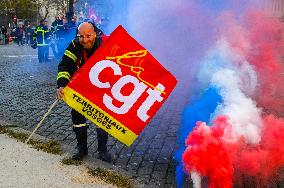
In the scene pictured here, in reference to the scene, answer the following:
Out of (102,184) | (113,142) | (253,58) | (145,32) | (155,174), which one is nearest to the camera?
(102,184)

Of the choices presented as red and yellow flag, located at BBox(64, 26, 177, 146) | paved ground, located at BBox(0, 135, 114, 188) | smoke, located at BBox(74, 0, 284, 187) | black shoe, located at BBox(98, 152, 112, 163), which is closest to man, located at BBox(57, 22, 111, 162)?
black shoe, located at BBox(98, 152, 112, 163)

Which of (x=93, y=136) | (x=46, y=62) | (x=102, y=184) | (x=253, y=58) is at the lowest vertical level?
(x=46, y=62)

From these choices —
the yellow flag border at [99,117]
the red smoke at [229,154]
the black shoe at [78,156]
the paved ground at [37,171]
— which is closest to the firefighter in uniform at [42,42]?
the paved ground at [37,171]

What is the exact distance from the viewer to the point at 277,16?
239 inches

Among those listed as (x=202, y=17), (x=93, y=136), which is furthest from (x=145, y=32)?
(x=93, y=136)

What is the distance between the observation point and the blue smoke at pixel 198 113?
4.90 m

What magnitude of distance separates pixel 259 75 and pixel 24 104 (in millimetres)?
5491

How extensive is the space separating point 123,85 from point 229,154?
4.90ft

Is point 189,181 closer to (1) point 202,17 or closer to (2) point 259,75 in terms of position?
(2) point 259,75

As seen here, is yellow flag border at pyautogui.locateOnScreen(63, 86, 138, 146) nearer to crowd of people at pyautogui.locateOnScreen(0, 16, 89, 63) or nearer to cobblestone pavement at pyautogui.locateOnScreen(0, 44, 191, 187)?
cobblestone pavement at pyautogui.locateOnScreen(0, 44, 191, 187)

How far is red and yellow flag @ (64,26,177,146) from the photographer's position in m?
5.09

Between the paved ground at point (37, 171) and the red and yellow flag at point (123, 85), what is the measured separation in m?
0.62

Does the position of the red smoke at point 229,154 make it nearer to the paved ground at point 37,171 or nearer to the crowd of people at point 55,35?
the paved ground at point 37,171

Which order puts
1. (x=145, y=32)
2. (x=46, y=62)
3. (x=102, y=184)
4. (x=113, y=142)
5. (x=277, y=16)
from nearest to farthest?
(x=102, y=184) < (x=277, y=16) < (x=113, y=142) < (x=145, y=32) < (x=46, y=62)
